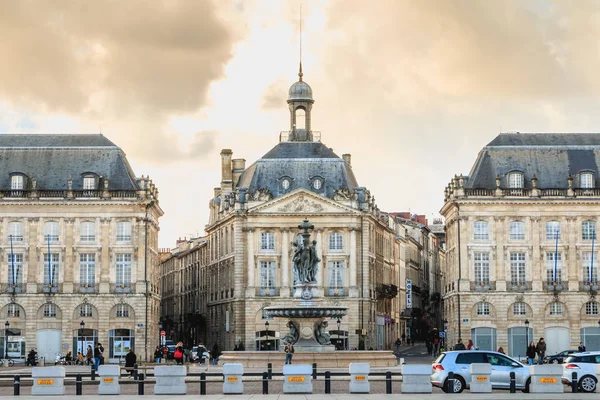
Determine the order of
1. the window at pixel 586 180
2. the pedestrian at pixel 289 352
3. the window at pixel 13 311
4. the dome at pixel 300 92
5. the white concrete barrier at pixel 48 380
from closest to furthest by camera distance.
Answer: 1. the white concrete barrier at pixel 48 380
2. the pedestrian at pixel 289 352
3. the window at pixel 13 311
4. the window at pixel 586 180
5. the dome at pixel 300 92

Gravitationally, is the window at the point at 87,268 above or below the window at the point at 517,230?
below

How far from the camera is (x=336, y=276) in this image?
10044 centimetres

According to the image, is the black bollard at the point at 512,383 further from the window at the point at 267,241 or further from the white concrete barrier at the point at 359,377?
the window at the point at 267,241

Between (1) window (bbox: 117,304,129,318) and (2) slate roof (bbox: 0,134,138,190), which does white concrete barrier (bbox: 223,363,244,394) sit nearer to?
(1) window (bbox: 117,304,129,318)

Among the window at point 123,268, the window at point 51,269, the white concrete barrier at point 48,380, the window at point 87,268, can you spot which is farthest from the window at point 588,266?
the white concrete barrier at point 48,380

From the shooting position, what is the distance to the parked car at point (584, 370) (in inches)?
1833

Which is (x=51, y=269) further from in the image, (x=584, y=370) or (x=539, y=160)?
(x=584, y=370)

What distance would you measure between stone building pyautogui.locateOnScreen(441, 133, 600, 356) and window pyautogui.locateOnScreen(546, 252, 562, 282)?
68 millimetres

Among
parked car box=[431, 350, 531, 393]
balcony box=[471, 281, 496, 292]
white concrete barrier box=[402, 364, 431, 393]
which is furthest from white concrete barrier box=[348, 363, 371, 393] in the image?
balcony box=[471, 281, 496, 292]

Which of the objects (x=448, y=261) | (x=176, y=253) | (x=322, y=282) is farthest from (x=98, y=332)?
(x=176, y=253)

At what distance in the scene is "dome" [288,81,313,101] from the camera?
356 ft

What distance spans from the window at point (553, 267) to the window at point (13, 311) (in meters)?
36.1

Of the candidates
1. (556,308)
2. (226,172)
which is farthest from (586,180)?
(226,172)

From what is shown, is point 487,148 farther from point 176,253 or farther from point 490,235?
point 176,253
